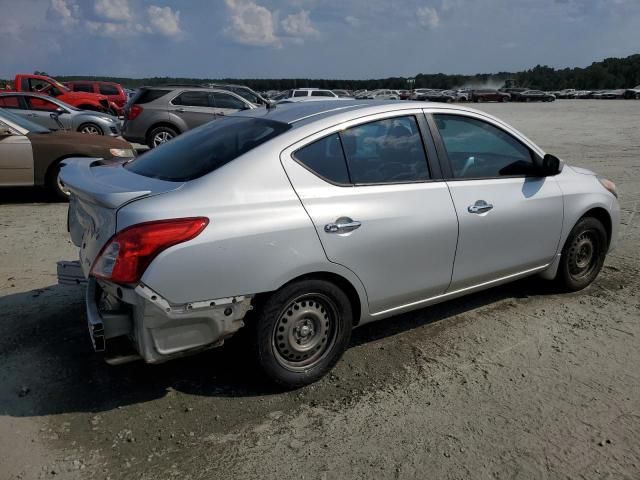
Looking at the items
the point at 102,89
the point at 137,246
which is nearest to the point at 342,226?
the point at 137,246

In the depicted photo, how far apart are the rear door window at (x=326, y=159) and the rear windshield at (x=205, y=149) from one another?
0.70 feet

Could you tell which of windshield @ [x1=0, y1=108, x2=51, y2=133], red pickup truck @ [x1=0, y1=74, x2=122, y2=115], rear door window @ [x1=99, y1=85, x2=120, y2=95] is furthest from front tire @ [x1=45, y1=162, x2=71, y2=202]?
rear door window @ [x1=99, y1=85, x2=120, y2=95]

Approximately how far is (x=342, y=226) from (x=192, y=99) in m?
11.3

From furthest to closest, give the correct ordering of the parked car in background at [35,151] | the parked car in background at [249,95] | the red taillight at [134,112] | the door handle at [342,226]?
the parked car in background at [249,95] < the red taillight at [134,112] < the parked car in background at [35,151] < the door handle at [342,226]

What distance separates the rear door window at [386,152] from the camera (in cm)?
342

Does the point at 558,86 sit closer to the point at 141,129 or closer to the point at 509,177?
the point at 141,129

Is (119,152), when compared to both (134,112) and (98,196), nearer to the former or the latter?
(134,112)

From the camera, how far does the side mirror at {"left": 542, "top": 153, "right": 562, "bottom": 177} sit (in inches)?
170

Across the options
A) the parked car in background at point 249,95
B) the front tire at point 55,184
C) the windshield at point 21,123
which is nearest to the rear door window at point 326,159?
the front tire at point 55,184

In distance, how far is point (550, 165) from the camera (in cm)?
432

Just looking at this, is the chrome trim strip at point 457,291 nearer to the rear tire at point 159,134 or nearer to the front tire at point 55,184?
the front tire at point 55,184

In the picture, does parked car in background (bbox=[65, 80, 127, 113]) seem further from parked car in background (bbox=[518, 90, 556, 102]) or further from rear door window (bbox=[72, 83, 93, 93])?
parked car in background (bbox=[518, 90, 556, 102])

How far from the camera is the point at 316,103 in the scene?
12.8ft

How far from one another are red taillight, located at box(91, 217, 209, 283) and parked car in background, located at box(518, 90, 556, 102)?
6542cm
